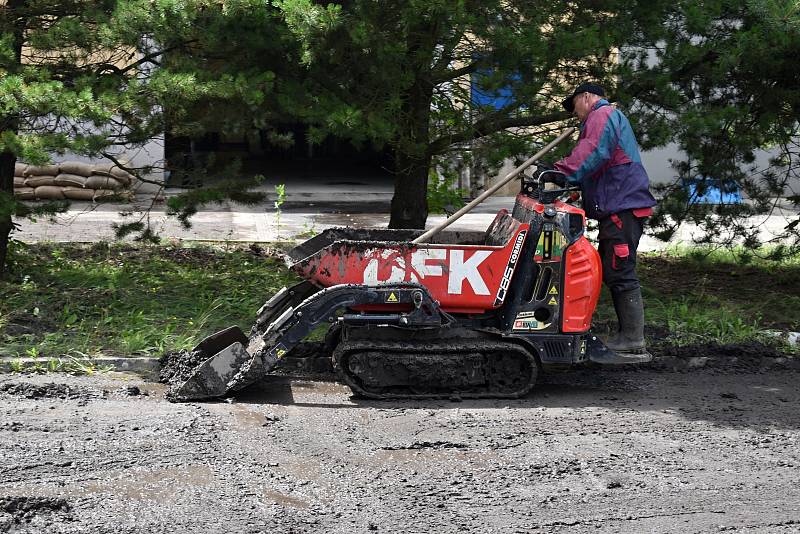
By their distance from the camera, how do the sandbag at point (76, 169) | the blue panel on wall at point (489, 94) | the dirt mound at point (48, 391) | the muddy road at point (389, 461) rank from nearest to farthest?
the muddy road at point (389, 461)
the dirt mound at point (48, 391)
the blue panel on wall at point (489, 94)
the sandbag at point (76, 169)

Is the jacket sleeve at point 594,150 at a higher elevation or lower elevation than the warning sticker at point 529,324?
higher

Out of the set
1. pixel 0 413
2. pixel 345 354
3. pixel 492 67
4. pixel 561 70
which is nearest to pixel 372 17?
pixel 492 67

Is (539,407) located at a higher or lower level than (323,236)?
lower

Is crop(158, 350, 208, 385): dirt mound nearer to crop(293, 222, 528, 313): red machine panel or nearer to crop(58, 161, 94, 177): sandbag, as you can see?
crop(293, 222, 528, 313): red machine panel

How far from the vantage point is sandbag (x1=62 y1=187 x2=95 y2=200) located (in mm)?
13820

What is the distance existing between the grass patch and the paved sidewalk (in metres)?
0.44

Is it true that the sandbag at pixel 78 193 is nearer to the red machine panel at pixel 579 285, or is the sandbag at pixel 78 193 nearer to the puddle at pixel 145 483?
the red machine panel at pixel 579 285

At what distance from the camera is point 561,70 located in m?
7.96

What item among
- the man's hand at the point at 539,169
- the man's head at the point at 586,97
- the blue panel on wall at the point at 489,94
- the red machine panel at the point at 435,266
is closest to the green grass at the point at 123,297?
the red machine panel at the point at 435,266

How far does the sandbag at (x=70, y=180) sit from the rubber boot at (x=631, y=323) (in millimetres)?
9164

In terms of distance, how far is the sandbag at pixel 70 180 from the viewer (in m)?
13.8

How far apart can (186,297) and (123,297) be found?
0.51 meters

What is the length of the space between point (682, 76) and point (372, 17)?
267 cm

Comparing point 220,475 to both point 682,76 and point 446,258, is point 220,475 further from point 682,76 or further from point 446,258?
point 682,76
